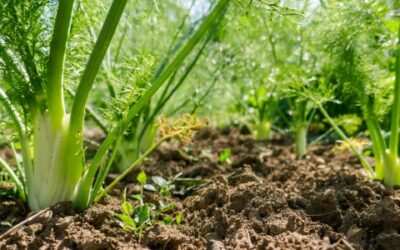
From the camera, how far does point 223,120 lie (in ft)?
13.1

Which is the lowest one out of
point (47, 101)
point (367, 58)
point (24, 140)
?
point (24, 140)

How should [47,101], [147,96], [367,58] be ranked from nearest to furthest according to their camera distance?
[147,96] < [47,101] < [367,58]

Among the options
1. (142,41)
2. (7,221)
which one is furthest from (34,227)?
(142,41)

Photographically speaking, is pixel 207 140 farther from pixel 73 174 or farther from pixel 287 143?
pixel 73 174

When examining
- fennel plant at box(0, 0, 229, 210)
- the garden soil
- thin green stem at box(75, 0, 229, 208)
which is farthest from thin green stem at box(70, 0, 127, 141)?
the garden soil

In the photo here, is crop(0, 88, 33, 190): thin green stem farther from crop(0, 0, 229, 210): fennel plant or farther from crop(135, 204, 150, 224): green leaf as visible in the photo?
crop(135, 204, 150, 224): green leaf

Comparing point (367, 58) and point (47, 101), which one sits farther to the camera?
point (367, 58)

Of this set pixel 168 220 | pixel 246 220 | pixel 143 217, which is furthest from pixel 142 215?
pixel 246 220

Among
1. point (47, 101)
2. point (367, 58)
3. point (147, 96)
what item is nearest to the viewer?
point (147, 96)

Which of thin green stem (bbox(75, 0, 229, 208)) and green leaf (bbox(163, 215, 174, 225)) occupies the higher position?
thin green stem (bbox(75, 0, 229, 208))

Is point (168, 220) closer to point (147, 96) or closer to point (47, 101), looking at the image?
point (147, 96)

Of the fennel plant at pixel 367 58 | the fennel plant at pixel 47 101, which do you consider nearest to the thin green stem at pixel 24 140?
the fennel plant at pixel 47 101

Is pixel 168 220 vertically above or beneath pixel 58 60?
beneath

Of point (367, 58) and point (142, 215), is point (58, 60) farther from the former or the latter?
point (367, 58)
